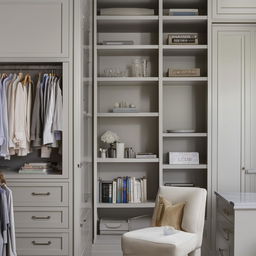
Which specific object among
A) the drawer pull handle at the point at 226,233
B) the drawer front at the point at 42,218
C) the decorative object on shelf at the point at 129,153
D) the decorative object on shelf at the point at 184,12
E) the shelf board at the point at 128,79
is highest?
the decorative object on shelf at the point at 184,12

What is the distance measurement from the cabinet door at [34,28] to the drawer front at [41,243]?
144 cm

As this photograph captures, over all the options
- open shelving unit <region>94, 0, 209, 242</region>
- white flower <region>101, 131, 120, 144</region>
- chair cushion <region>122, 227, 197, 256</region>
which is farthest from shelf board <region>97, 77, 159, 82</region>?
chair cushion <region>122, 227, 197, 256</region>

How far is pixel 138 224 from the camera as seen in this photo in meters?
4.34

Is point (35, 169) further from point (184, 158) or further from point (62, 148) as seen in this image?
point (184, 158)

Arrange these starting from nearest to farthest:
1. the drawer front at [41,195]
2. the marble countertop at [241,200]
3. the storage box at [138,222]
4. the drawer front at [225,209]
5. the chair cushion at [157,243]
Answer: the chair cushion at [157,243]
the marble countertop at [241,200]
the drawer front at [225,209]
the drawer front at [41,195]
the storage box at [138,222]

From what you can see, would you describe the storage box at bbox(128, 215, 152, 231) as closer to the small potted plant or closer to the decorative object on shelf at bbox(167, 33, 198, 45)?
the small potted plant

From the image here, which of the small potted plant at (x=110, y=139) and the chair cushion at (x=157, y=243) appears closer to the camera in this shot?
the chair cushion at (x=157, y=243)

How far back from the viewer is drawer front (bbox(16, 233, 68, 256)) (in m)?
3.43

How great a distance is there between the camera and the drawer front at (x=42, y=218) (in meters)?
3.43

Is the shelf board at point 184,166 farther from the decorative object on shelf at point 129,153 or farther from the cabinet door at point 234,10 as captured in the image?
the cabinet door at point 234,10

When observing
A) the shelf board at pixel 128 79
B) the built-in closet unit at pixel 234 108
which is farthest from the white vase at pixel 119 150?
the built-in closet unit at pixel 234 108

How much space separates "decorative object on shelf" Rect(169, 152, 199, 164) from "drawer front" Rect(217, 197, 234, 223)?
0.51m

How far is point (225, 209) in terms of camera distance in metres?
3.56

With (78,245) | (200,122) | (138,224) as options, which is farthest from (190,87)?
(78,245)
